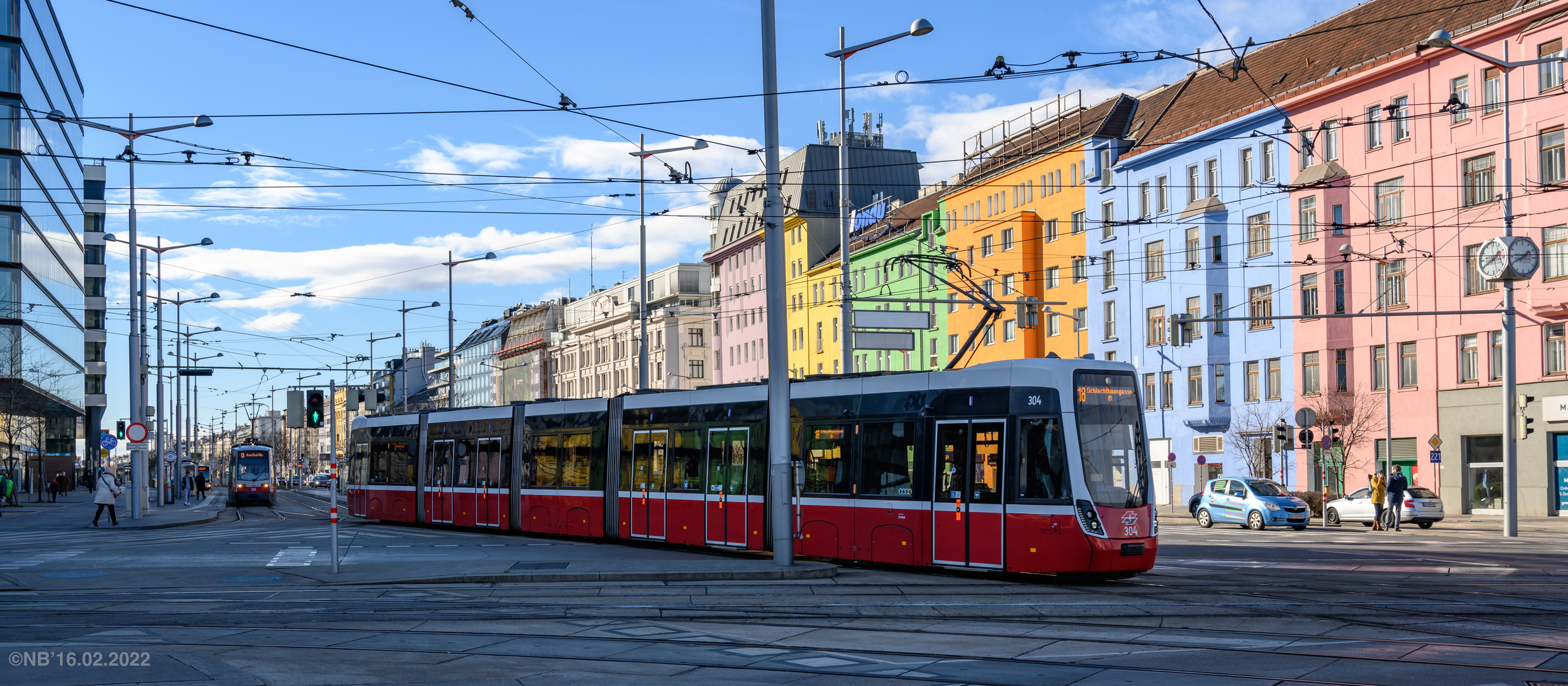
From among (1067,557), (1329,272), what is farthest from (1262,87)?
(1067,557)

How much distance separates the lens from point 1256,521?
118ft

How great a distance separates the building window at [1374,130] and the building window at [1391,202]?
50.9 inches

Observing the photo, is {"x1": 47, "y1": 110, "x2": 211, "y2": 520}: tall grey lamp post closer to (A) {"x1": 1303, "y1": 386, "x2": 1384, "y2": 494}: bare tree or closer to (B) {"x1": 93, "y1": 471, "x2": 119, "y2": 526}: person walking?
(B) {"x1": 93, "y1": 471, "x2": 119, "y2": 526}: person walking

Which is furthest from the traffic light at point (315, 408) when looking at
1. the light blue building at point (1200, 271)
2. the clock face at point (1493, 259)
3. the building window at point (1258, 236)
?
the building window at point (1258, 236)

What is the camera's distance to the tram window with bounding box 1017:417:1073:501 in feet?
56.6

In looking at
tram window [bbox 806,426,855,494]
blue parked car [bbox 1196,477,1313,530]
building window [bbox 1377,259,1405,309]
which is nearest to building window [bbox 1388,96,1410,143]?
building window [bbox 1377,259,1405,309]

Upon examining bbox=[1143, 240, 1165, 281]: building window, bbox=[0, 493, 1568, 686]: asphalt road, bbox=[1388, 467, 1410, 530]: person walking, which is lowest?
bbox=[1388, 467, 1410, 530]: person walking

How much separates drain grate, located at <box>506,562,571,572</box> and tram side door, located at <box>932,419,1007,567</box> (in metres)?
5.21

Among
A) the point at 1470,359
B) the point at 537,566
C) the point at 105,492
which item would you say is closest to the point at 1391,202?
the point at 1470,359

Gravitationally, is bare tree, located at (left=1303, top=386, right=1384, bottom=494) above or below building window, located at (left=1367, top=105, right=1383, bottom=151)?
below

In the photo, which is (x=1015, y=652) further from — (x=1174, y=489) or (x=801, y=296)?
(x=801, y=296)

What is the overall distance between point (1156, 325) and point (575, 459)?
33.9m

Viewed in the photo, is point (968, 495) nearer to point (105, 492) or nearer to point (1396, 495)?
point (1396, 495)

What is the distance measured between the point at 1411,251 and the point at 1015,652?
36.6m
